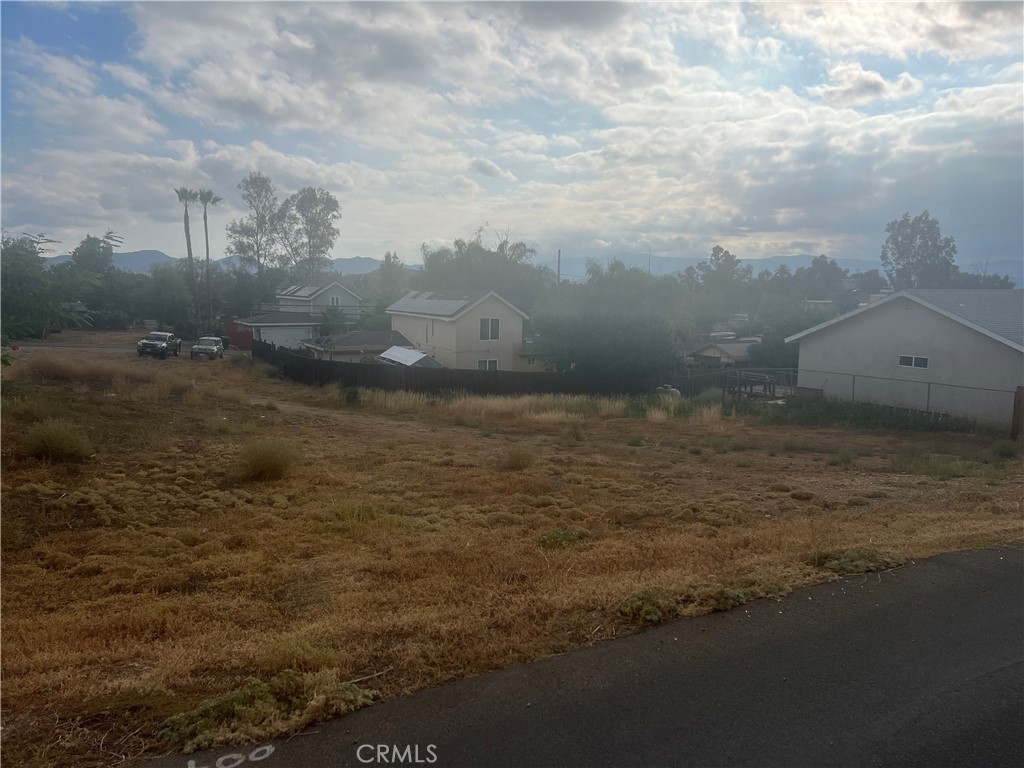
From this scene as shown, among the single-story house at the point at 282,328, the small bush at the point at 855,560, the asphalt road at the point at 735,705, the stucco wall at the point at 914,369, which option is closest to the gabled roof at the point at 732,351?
the stucco wall at the point at 914,369

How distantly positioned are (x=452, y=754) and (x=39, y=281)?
13.3 m

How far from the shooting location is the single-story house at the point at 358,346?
146 ft

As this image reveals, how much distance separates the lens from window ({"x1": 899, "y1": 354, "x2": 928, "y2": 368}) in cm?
2730

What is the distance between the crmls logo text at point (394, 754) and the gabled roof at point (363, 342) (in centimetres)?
4187

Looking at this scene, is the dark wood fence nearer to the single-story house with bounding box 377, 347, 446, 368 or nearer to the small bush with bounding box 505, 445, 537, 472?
the single-story house with bounding box 377, 347, 446, 368

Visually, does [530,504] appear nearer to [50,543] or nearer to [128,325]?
[50,543]

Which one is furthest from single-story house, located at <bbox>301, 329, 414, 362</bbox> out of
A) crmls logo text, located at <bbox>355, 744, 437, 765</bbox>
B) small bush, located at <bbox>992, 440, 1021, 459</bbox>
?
crmls logo text, located at <bbox>355, 744, 437, 765</bbox>

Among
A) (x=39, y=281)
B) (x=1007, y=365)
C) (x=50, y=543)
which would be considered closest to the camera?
(x=50, y=543)

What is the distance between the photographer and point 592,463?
1609cm

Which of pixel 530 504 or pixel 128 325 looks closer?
pixel 530 504

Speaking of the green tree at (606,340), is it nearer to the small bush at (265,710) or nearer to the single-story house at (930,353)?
the single-story house at (930,353)

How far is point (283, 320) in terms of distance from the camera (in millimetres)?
56656

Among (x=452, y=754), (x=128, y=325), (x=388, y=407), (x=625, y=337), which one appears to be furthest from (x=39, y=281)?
(x=128, y=325)

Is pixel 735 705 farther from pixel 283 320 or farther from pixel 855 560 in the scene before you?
pixel 283 320
